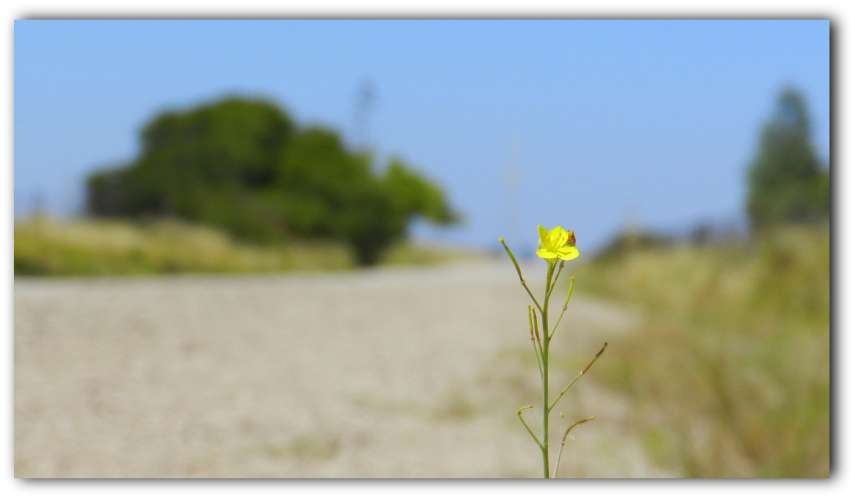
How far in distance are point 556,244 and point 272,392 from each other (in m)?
2.82

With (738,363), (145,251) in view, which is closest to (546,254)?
(738,363)

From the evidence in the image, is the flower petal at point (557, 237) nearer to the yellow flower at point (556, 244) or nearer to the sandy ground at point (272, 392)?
the yellow flower at point (556, 244)

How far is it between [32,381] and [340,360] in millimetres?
1167

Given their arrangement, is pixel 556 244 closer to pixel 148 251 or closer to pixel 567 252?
pixel 567 252

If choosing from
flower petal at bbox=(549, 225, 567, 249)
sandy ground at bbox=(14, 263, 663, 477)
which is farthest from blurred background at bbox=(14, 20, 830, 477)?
flower petal at bbox=(549, 225, 567, 249)

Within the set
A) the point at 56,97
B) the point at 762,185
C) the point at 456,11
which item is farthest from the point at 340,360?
the point at 762,185

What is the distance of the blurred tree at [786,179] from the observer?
5812 millimetres

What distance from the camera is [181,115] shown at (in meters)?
9.05

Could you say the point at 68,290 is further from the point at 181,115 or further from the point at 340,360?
the point at 181,115

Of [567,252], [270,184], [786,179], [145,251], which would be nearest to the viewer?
[567,252]

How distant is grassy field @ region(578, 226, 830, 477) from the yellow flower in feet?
6.24

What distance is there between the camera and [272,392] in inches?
124

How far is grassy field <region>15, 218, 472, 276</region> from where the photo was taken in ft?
21.1

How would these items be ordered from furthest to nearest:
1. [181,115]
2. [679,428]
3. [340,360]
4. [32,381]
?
[181,115]
[340,360]
[32,381]
[679,428]
